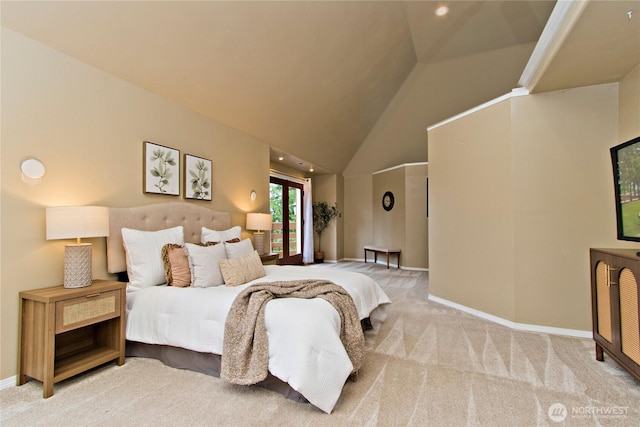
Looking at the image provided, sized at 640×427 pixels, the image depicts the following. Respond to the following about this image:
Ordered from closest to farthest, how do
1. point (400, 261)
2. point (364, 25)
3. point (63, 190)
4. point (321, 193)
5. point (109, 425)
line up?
1. point (109, 425)
2. point (63, 190)
3. point (364, 25)
4. point (400, 261)
5. point (321, 193)

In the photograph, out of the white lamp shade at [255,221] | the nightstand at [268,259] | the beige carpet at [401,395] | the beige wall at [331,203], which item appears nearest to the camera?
the beige carpet at [401,395]

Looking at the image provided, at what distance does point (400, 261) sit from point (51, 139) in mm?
6411

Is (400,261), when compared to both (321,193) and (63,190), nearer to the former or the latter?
(321,193)

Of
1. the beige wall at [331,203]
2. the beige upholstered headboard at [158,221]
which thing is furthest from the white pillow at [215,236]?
the beige wall at [331,203]

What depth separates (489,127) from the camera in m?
3.47

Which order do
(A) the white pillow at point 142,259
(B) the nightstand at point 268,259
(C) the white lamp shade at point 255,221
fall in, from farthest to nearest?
(C) the white lamp shade at point 255,221 → (B) the nightstand at point 268,259 → (A) the white pillow at point 142,259

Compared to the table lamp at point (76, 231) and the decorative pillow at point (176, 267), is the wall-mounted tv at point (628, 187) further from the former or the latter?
the table lamp at point (76, 231)

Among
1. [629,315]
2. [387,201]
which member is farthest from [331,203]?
[629,315]

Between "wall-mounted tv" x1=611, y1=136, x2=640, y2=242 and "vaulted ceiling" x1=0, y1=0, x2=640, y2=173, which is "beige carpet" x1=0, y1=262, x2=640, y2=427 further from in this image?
"vaulted ceiling" x1=0, y1=0, x2=640, y2=173

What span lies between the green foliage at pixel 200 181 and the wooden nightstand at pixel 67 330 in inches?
58.8

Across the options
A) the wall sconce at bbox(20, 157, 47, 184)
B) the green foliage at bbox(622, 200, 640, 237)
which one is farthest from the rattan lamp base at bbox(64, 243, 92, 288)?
the green foliage at bbox(622, 200, 640, 237)

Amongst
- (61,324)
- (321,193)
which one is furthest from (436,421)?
(321,193)

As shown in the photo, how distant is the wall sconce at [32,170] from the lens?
225 centimetres

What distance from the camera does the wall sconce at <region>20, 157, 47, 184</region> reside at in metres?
2.25
